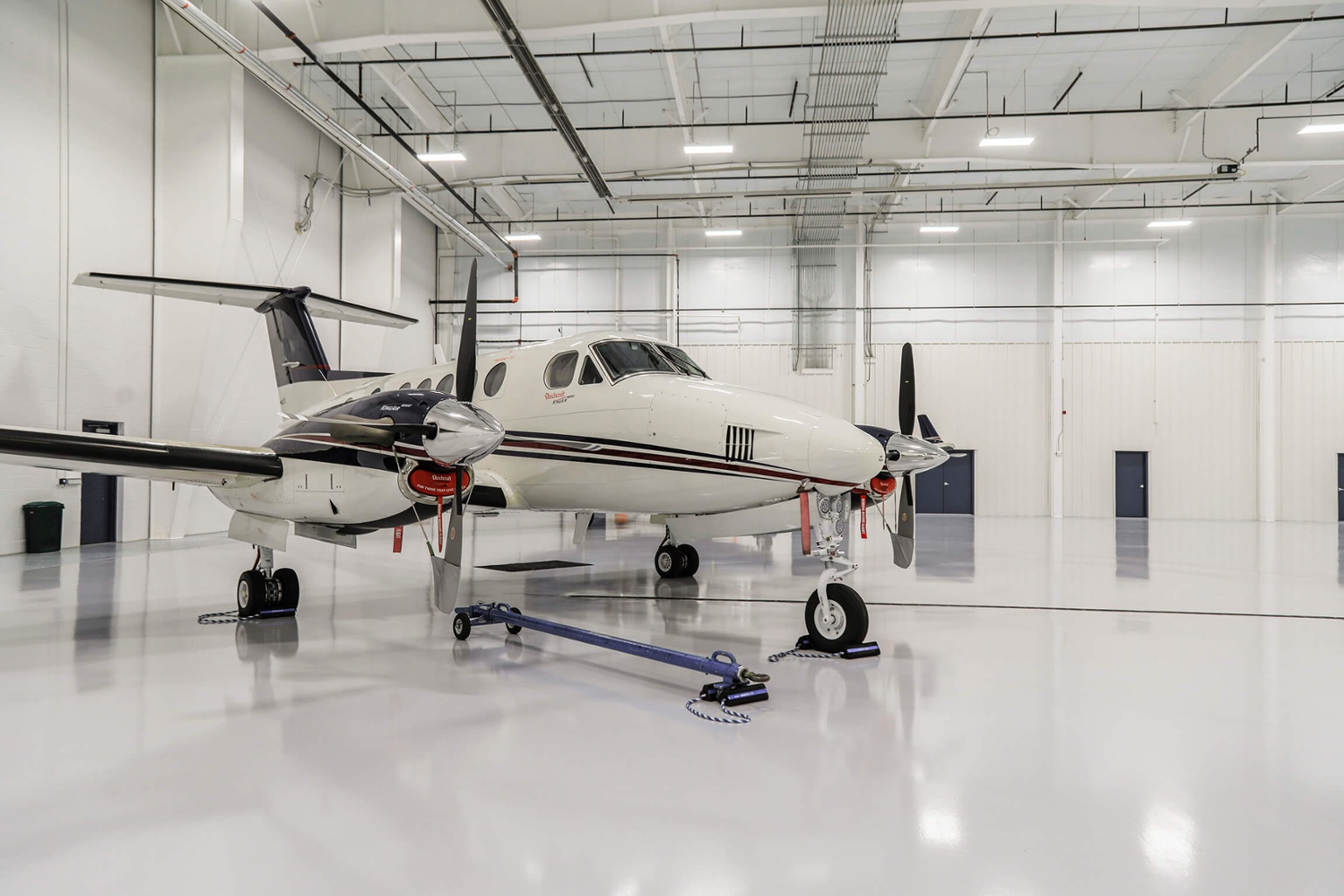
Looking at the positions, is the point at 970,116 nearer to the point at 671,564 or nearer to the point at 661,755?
the point at 671,564

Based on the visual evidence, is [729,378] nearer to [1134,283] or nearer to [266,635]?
[1134,283]

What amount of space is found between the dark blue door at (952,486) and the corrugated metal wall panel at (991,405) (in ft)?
0.84

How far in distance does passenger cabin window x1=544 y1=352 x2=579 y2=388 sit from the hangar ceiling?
7863 mm

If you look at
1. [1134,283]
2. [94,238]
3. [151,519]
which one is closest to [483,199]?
[94,238]

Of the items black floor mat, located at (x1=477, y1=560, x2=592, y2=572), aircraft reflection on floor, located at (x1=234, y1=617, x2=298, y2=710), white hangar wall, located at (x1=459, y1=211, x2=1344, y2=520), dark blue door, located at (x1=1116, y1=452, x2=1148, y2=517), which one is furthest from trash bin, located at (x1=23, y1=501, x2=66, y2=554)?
dark blue door, located at (x1=1116, y1=452, x2=1148, y2=517)

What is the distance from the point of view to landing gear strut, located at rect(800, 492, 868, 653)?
6.07 metres

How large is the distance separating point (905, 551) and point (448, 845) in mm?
5815

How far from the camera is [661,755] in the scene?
13.0ft

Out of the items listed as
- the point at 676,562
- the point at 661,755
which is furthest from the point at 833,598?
the point at 676,562

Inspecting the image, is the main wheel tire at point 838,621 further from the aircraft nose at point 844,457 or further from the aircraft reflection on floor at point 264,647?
the aircraft reflection on floor at point 264,647

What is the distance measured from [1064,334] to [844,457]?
22.7 meters

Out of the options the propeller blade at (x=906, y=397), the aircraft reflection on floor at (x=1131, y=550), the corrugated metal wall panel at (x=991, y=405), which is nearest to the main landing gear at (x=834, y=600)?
the propeller blade at (x=906, y=397)

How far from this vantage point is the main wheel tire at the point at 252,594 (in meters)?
7.41

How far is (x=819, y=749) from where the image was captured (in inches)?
160
